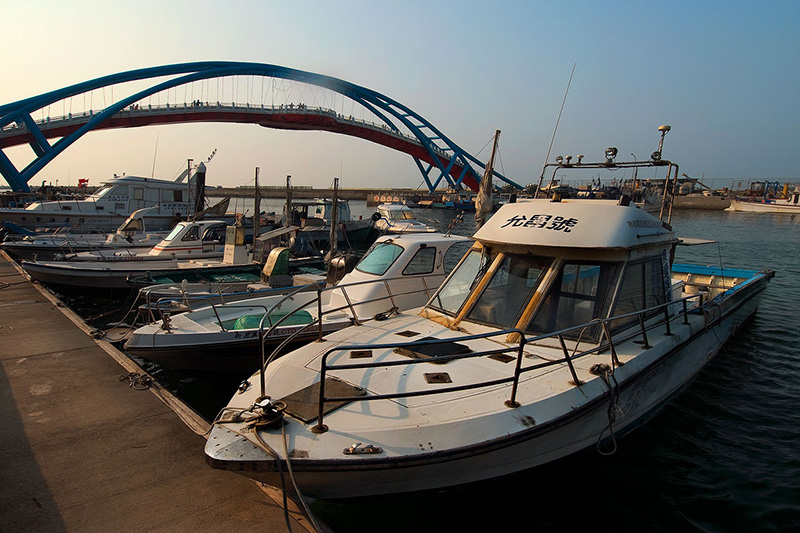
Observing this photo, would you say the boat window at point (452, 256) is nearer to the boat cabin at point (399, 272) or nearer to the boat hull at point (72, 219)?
the boat cabin at point (399, 272)

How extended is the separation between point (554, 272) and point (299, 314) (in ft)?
17.5

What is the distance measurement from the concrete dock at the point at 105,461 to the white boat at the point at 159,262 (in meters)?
8.47

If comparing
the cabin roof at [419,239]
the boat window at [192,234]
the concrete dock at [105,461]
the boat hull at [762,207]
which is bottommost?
the concrete dock at [105,461]

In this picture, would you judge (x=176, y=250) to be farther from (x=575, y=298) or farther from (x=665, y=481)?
(x=665, y=481)

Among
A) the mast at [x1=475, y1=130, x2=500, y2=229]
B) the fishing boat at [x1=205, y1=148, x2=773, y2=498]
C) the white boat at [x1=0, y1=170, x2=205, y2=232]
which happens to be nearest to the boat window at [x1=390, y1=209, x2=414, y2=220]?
the white boat at [x1=0, y1=170, x2=205, y2=232]

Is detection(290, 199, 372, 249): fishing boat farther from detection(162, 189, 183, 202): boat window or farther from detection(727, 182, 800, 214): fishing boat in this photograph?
detection(727, 182, 800, 214): fishing boat

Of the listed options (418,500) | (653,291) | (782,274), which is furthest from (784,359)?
(782,274)

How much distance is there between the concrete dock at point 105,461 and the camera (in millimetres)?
3928

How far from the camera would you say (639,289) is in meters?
6.20

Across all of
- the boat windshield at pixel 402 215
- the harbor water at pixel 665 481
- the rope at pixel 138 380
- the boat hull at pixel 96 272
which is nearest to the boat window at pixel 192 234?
the boat hull at pixel 96 272

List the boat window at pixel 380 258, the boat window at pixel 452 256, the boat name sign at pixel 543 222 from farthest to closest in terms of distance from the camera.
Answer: the boat window at pixel 452 256 → the boat window at pixel 380 258 → the boat name sign at pixel 543 222

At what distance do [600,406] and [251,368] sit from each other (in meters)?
6.29

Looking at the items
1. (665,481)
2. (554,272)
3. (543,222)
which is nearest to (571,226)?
(543,222)

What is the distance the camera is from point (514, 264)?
6.16 meters
